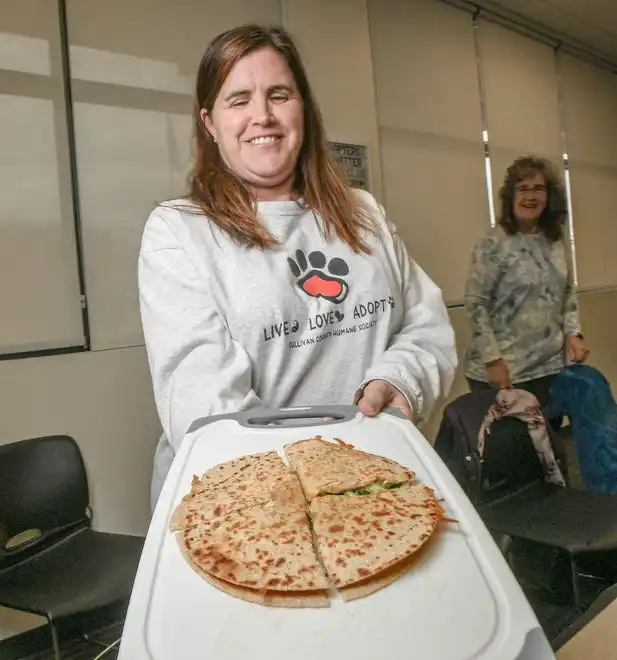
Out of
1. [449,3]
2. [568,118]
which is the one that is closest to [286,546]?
A: [449,3]

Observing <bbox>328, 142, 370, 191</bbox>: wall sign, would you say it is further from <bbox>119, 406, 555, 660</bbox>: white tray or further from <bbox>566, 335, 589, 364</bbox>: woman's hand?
<bbox>119, 406, 555, 660</bbox>: white tray

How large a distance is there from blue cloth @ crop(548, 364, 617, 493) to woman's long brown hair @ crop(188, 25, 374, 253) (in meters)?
1.51

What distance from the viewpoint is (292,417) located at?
0.99 meters

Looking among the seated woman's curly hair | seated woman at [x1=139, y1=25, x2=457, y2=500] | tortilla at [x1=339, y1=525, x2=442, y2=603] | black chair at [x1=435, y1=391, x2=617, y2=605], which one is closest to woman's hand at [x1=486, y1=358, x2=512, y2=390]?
black chair at [x1=435, y1=391, x2=617, y2=605]

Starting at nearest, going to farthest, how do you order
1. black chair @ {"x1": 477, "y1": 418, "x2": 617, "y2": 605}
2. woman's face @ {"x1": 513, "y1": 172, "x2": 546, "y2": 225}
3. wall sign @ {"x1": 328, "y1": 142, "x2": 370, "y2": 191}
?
1. black chair @ {"x1": 477, "y1": 418, "x2": 617, "y2": 605}
2. woman's face @ {"x1": 513, "y1": 172, "x2": 546, "y2": 225}
3. wall sign @ {"x1": 328, "y1": 142, "x2": 370, "y2": 191}

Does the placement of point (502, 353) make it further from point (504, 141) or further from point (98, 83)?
point (504, 141)

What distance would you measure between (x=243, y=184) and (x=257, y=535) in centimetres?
68

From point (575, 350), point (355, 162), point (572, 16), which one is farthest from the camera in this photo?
point (572, 16)

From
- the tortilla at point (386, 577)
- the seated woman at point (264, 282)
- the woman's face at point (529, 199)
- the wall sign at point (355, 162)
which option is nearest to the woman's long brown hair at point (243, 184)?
the seated woman at point (264, 282)

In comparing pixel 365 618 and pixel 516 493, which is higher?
pixel 365 618

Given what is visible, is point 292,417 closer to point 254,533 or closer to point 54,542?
point 254,533

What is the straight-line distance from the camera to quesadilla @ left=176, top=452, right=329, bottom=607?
2.06ft

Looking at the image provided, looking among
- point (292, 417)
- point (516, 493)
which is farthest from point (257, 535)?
point (516, 493)

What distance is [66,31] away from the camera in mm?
2188
